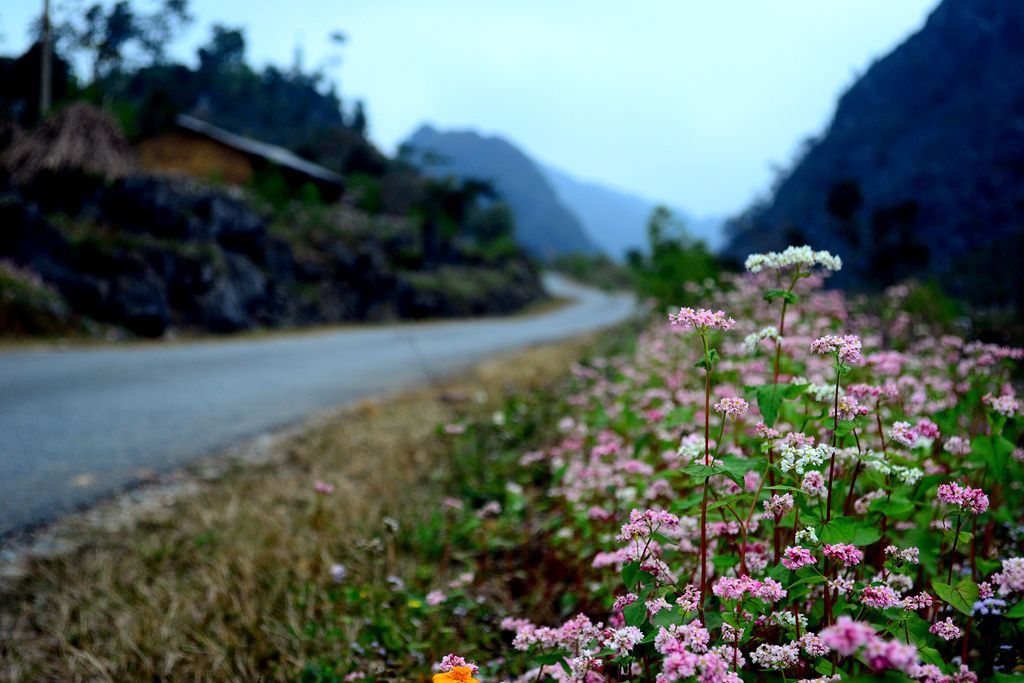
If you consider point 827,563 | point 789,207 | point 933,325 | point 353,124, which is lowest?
point 827,563

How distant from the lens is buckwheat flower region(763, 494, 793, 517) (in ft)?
4.07

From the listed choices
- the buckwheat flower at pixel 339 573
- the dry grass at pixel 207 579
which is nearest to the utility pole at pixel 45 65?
the dry grass at pixel 207 579

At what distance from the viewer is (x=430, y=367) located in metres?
9.01

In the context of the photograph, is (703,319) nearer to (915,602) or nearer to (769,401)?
(769,401)

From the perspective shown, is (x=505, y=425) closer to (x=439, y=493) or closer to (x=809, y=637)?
(x=439, y=493)

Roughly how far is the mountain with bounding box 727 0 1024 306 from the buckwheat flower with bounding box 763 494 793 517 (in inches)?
1157

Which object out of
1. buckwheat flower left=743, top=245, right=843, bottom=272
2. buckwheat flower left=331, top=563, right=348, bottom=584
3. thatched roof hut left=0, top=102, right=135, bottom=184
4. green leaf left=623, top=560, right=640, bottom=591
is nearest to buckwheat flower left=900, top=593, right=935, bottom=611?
green leaf left=623, top=560, right=640, bottom=591

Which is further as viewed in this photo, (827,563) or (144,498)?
(144,498)

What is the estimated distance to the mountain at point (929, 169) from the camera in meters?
35.4

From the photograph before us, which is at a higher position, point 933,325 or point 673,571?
point 933,325

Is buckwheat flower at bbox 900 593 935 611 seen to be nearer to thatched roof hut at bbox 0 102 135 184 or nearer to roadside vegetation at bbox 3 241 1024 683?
roadside vegetation at bbox 3 241 1024 683

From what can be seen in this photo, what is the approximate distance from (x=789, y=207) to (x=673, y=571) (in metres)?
64.6

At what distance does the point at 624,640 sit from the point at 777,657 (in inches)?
10.8

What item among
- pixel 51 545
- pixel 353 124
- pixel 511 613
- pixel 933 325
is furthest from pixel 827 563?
pixel 353 124
